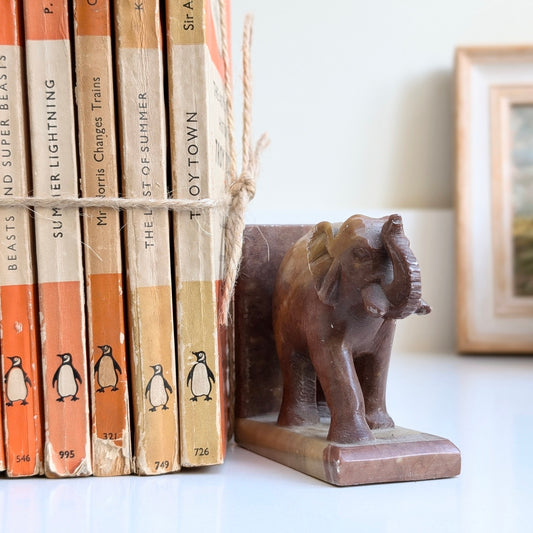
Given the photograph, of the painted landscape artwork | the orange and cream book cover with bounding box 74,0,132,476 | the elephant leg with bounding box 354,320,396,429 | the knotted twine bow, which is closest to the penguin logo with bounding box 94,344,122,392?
the orange and cream book cover with bounding box 74,0,132,476

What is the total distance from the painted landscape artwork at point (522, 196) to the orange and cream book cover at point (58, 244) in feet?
3.87

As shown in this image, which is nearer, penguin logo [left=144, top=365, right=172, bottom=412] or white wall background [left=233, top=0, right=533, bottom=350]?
penguin logo [left=144, top=365, right=172, bottom=412]

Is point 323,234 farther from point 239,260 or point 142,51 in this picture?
point 142,51

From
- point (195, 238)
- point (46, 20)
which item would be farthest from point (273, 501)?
point (46, 20)

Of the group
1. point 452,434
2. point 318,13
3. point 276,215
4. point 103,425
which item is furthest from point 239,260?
point 318,13

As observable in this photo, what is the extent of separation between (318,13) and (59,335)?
1196 mm

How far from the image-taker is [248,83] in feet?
2.71

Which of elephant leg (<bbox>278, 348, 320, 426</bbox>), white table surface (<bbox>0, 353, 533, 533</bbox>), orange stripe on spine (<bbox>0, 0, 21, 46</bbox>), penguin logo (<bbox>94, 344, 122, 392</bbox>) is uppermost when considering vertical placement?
orange stripe on spine (<bbox>0, 0, 21, 46</bbox>)

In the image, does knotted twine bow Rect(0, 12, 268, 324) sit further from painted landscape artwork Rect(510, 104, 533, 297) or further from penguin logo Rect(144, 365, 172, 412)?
painted landscape artwork Rect(510, 104, 533, 297)

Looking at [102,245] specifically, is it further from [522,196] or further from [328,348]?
[522,196]

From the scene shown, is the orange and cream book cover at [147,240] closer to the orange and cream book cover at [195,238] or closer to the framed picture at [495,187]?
the orange and cream book cover at [195,238]

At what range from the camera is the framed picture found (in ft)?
5.39

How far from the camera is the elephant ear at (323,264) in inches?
26.8

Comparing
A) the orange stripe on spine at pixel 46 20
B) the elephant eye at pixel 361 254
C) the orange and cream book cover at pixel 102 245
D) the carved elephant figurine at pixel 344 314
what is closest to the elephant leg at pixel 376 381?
the carved elephant figurine at pixel 344 314
